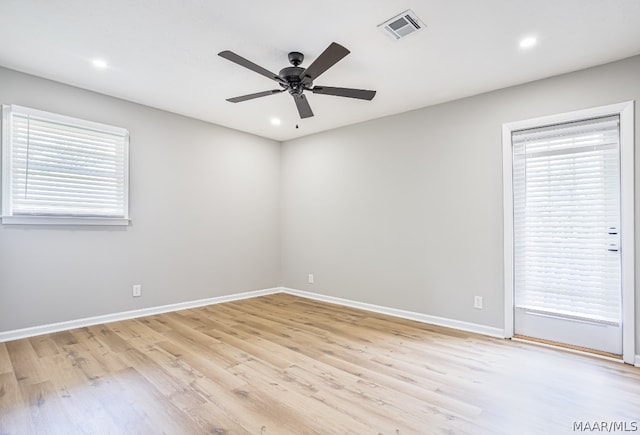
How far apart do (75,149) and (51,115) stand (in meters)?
0.37

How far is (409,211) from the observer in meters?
3.98

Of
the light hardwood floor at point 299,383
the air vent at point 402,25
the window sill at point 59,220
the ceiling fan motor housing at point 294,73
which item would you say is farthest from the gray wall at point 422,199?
the window sill at point 59,220

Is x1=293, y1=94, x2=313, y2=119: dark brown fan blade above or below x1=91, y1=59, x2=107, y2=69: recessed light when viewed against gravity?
below

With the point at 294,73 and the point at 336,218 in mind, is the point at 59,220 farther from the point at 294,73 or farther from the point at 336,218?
the point at 336,218

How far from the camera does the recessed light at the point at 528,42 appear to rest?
2436 millimetres

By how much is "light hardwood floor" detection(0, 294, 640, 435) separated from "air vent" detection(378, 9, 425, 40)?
255 cm

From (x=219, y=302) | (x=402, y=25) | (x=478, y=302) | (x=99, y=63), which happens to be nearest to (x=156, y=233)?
(x=219, y=302)

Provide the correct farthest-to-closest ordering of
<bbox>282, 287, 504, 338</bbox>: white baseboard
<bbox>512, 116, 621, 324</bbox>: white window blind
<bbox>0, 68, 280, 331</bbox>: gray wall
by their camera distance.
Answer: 1. <bbox>282, 287, 504, 338</bbox>: white baseboard
2. <bbox>0, 68, 280, 331</bbox>: gray wall
3. <bbox>512, 116, 621, 324</bbox>: white window blind

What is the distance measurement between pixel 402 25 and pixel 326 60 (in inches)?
23.7

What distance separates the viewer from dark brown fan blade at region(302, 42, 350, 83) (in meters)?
2.12

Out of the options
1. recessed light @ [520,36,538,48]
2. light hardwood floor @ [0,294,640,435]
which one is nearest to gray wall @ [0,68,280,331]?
light hardwood floor @ [0,294,640,435]

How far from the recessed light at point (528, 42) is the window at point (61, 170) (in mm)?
4078

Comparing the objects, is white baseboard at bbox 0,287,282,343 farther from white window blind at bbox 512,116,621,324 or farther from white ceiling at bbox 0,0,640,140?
white window blind at bbox 512,116,621,324

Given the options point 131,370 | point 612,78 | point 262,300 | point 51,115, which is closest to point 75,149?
point 51,115
